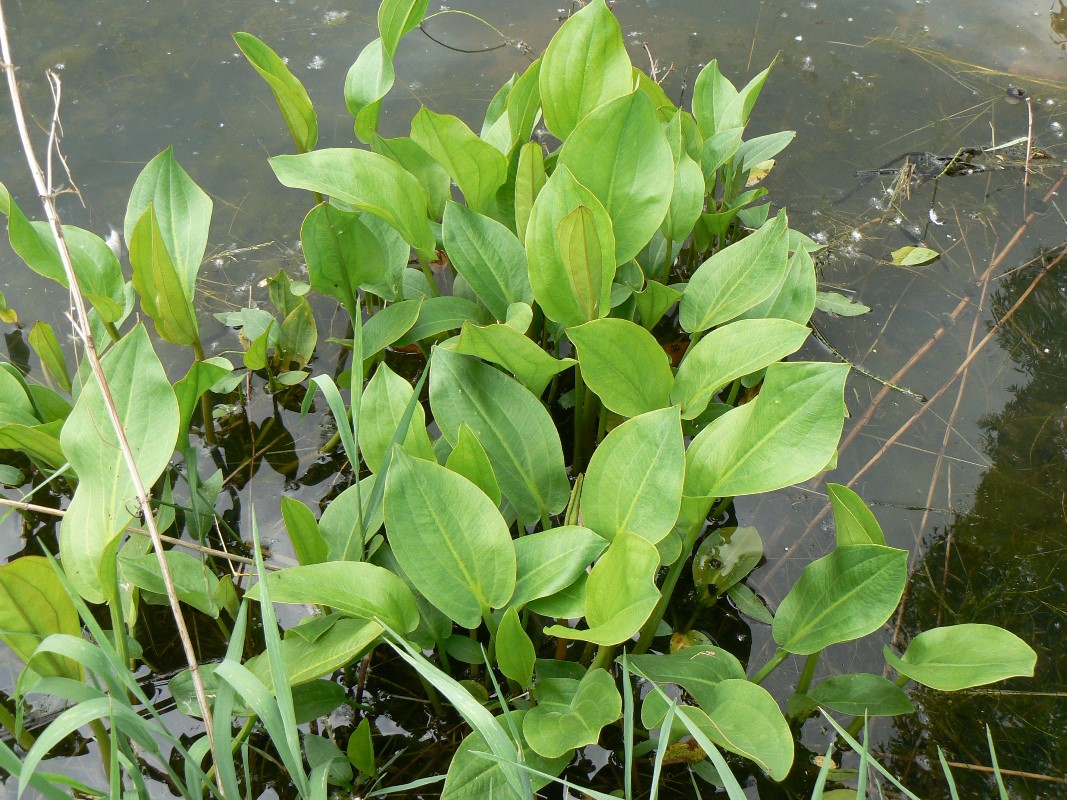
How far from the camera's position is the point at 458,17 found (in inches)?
85.7

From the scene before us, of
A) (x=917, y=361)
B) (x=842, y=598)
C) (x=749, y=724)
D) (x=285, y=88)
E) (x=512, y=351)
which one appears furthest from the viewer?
(x=917, y=361)

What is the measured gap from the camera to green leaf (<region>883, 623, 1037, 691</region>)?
893 millimetres

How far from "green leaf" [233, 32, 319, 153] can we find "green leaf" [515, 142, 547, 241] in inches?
15.1

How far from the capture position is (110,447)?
3.20 feet

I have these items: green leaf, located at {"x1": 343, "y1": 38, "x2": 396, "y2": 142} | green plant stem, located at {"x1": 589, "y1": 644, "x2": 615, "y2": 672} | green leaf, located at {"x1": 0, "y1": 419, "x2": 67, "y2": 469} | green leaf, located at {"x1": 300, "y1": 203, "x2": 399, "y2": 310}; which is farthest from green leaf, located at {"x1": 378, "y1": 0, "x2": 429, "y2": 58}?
green plant stem, located at {"x1": 589, "y1": 644, "x2": 615, "y2": 672}

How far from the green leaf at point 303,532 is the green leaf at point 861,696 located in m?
0.61

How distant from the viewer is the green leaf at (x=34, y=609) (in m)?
0.88

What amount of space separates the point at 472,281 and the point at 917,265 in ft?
3.12

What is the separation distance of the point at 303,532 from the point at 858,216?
1331mm

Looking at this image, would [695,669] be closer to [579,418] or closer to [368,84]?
[579,418]

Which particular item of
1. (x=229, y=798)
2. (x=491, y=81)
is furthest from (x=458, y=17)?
(x=229, y=798)

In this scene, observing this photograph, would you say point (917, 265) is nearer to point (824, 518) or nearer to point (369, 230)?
point (824, 518)

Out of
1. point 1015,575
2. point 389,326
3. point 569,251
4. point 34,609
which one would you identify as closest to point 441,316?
point 389,326

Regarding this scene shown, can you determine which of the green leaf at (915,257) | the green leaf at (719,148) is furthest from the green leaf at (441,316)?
the green leaf at (915,257)
